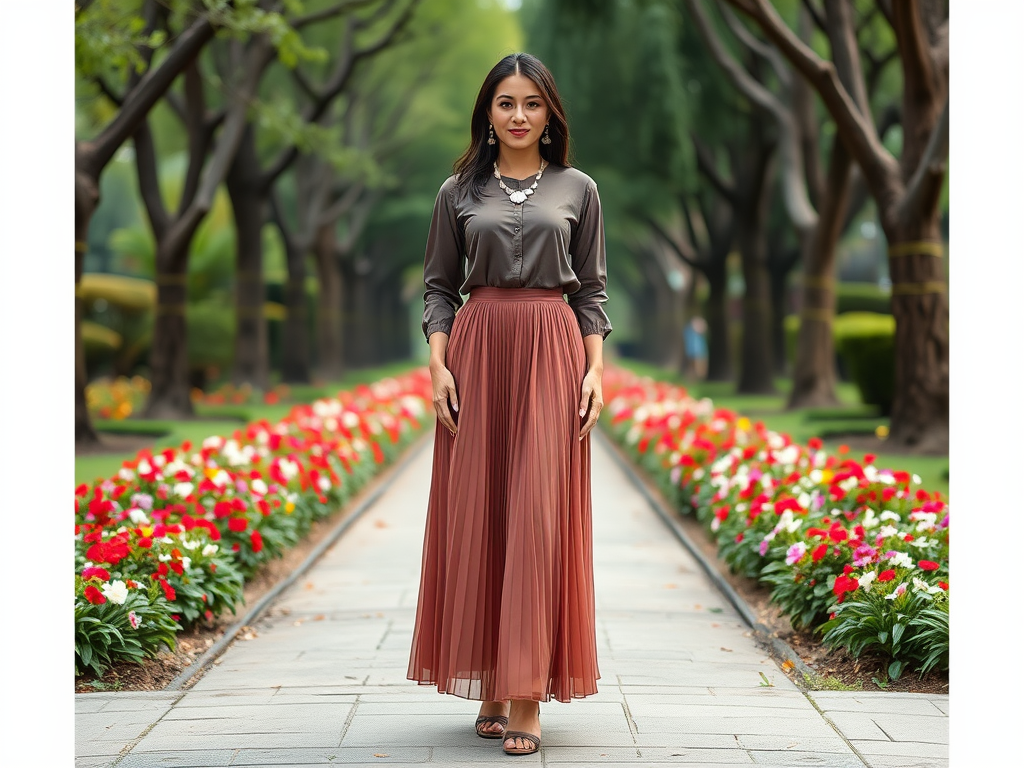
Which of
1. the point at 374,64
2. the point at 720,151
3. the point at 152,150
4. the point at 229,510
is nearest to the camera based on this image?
the point at 229,510

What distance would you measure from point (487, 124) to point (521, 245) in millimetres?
454

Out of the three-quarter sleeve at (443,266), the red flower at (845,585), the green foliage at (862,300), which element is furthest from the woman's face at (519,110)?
the green foliage at (862,300)

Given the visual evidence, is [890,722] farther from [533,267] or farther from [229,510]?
[229,510]

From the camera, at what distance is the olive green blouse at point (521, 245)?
13.1 feet

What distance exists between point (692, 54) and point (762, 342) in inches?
193

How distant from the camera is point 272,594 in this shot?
662 centimetres

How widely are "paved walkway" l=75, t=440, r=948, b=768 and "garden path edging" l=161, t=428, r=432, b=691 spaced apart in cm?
7

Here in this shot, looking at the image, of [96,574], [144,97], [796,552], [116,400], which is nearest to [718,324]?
[116,400]

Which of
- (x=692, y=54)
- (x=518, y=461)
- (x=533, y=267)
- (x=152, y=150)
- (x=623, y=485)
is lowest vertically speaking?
(x=623, y=485)

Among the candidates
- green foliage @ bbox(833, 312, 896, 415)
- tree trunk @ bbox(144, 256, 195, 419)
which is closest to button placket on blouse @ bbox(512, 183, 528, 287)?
green foliage @ bbox(833, 312, 896, 415)

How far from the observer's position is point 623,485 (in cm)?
1213

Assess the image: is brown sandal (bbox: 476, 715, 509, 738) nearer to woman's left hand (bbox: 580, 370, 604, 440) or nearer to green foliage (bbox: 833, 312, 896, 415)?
woman's left hand (bbox: 580, 370, 604, 440)

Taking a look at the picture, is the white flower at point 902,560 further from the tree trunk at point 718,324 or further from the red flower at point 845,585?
the tree trunk at point 718,324

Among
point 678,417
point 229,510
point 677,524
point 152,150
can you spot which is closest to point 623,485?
point 678,417
